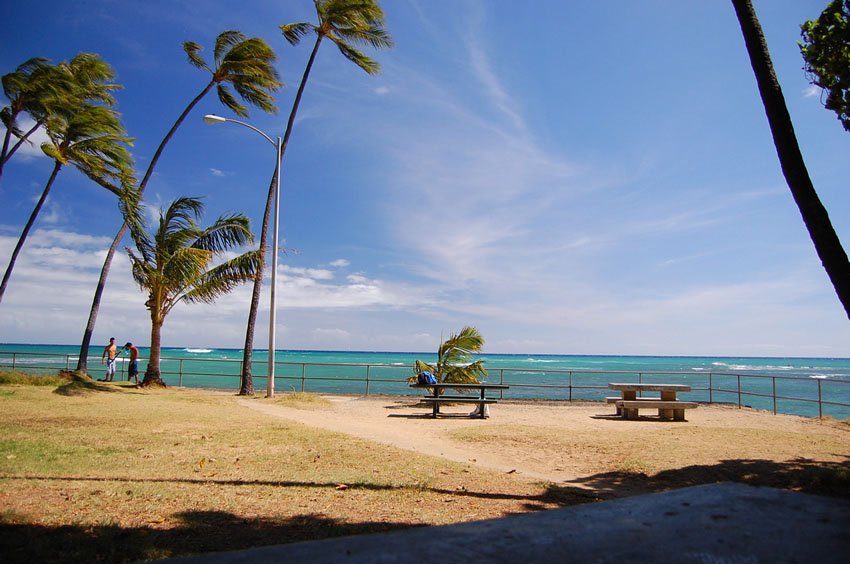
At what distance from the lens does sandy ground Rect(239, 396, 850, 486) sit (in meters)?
7.44

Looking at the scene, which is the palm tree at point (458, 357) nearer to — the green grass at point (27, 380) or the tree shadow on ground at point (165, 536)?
the green grass at point (27, 380)

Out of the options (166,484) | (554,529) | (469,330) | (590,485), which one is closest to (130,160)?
(469,330)

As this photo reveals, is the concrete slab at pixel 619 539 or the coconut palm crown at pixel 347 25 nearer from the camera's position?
the concrete slab at pixel 619 539

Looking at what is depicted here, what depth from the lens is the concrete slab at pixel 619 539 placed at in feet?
4.18

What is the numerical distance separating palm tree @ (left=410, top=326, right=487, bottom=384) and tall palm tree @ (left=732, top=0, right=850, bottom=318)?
40.3 feet

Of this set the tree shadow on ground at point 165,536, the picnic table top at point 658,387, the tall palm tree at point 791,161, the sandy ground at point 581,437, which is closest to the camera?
the tree shadow on ground at point 165,536

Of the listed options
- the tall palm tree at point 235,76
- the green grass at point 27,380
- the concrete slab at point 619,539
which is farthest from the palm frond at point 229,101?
the concrete slab at point 619,539

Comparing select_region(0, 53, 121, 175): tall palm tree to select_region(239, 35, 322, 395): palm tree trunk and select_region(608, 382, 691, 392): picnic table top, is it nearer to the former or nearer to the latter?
select_region(239, 35, 322, 395): palm tree trunk

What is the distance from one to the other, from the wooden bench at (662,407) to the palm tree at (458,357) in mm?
4987

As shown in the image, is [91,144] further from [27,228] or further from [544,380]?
[544,380]

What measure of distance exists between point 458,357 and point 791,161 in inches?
500

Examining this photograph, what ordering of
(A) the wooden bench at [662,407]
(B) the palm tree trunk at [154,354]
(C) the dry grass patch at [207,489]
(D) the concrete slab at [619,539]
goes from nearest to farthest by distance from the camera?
(D) the concrete slab at [619,539], (C) the dry grass patch at [207,489], (A) the wooden bench at [662,407], (B) the palm tree trunk at [154,354]

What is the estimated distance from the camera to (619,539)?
139cm

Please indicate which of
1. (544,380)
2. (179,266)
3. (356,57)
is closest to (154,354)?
(179,266)
